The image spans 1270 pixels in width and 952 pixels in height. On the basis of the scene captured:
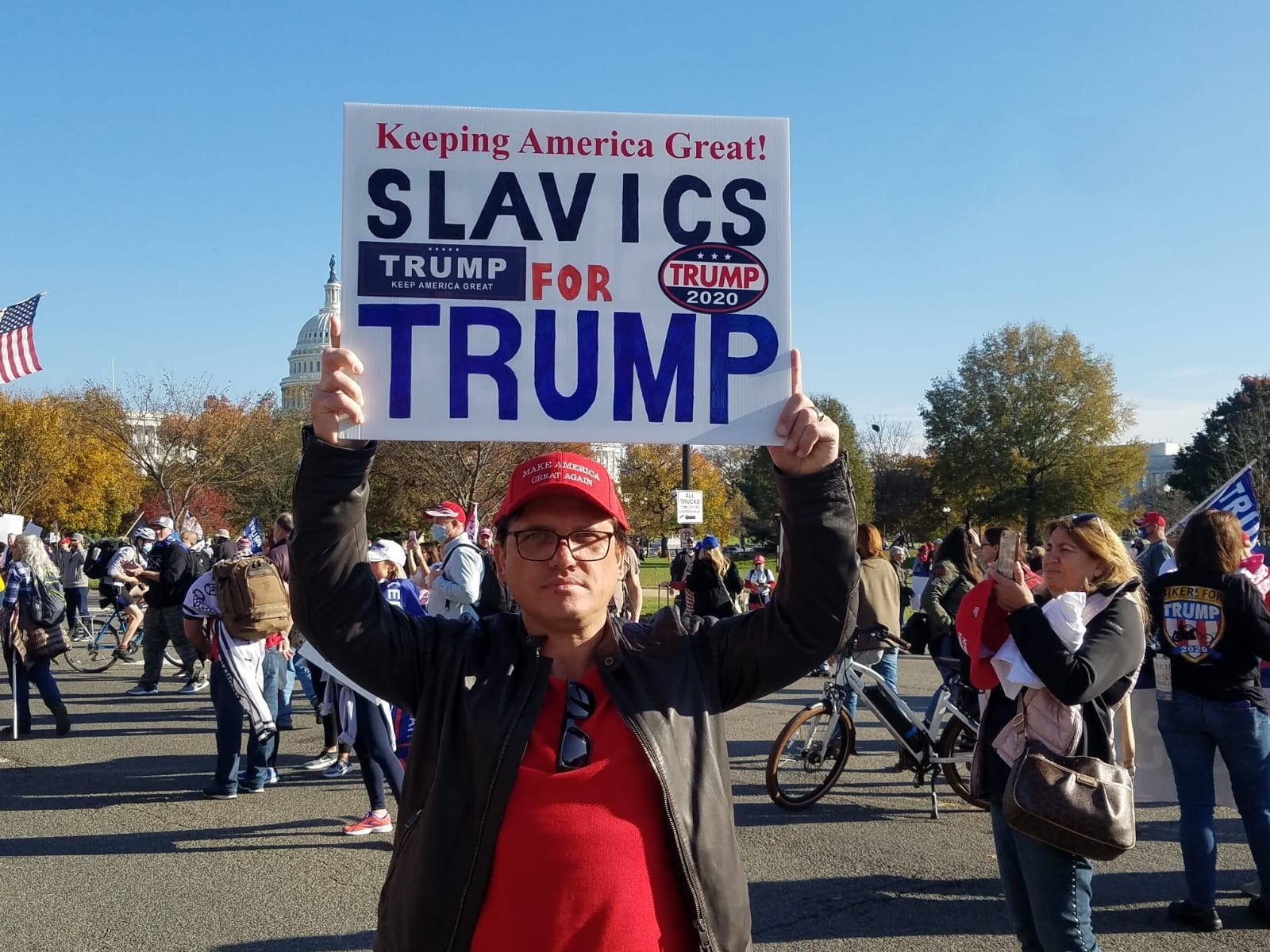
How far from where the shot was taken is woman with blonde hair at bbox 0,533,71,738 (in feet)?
31.6


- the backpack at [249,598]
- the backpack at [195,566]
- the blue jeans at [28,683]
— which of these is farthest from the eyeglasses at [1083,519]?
the backpack at [195,566]

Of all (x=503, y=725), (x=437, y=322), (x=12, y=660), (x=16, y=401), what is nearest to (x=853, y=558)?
(x=503, y=725)

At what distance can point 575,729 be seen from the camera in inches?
80.7

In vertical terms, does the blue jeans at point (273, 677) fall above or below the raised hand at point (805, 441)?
below

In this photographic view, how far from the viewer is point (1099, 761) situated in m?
3.69

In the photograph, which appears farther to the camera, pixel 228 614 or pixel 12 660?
pixel 12 660

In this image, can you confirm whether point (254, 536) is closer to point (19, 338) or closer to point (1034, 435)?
point (19, 338)

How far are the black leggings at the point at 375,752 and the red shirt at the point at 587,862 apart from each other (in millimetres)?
4894

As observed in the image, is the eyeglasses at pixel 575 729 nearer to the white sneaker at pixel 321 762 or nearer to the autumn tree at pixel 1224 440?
the white sneaker at pixel 321 762

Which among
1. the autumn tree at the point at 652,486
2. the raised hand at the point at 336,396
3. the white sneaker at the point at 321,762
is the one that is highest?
the autumn tree at the point at 652,486

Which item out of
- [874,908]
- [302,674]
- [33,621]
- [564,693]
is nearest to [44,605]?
[33,621]

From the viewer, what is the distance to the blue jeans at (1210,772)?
503 centimetres

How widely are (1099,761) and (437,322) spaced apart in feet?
9.21

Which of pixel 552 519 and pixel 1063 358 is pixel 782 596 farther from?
pixel 1063 358
